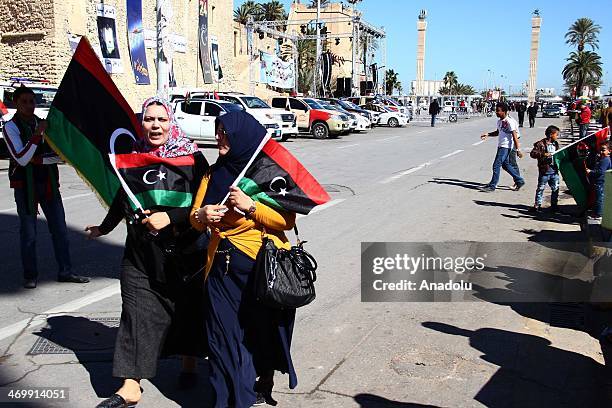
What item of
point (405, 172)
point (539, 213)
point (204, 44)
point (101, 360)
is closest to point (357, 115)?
point (204, 44)

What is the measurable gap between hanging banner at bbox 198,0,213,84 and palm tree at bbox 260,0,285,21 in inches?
1663

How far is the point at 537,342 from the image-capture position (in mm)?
5141

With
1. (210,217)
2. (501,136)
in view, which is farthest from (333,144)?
(210,217)

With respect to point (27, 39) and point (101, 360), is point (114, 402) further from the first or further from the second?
point (27, 39)

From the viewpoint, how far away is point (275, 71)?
143ft

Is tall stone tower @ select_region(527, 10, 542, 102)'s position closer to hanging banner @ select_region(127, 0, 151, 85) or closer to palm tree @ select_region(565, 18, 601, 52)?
palm tree @ select_region(565, 18, 601, 52)

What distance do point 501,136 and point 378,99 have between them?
34633 millimetres

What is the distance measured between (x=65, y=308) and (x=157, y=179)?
2428 millimetres

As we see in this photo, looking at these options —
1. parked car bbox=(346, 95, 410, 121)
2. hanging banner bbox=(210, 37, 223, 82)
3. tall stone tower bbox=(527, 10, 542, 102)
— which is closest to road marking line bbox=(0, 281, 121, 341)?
parked car bbox=(346, 95, 410, 121)

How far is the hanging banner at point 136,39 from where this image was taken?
34750mm

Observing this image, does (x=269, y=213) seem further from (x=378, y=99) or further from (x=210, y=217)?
(x=378, y=99)

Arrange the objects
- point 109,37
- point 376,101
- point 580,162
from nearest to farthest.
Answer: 1. point 580,162
2. point 109,37
3. point 376,101

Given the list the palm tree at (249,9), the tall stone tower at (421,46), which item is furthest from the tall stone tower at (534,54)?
the palm tree at (249,9)

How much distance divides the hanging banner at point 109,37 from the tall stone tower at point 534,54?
Result: 89.6 m
